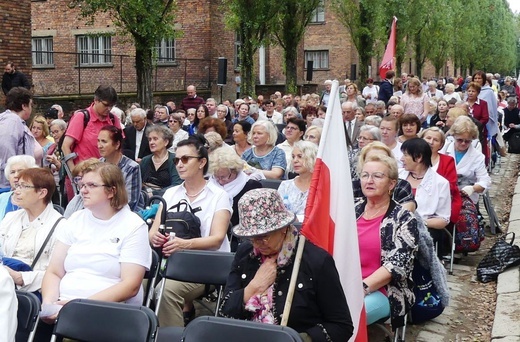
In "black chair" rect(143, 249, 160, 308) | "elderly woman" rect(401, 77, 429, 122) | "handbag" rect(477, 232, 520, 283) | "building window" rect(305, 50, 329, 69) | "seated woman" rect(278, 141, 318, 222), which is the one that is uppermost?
"building window" rect(305, 50, 329, 69)

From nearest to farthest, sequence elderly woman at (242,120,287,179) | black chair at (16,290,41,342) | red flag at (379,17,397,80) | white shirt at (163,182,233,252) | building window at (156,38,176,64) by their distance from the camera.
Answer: black chair at (16,290,41,342) < white shirt at (163,182,233,252) < elderly woman at (242,120,287,179) < red flag at (379,17,397,80) < building window at (156,38,176,64)

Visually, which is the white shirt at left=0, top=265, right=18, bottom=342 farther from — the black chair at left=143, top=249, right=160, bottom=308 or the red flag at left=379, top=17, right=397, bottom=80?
the red flag at left=379, top=17, right=397, bottom=80

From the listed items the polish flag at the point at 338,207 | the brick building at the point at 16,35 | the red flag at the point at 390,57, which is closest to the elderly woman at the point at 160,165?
the polish flag at the point at 338,207

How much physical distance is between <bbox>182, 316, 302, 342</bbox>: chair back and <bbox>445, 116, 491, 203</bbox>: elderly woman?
5.81 meters

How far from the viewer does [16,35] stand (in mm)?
16203

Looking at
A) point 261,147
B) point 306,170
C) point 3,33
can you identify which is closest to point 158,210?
point 306,170

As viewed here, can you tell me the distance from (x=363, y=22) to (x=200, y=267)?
28933 millimetres

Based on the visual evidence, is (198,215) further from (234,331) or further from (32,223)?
(234,331)

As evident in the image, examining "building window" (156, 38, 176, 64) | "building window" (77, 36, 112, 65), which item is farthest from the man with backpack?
"building window" (77, 36, 112, 65)

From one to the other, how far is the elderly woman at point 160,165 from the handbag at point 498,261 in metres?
3.58

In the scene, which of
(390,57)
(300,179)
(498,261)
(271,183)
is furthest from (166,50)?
(300,179)

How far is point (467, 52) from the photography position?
210 ft

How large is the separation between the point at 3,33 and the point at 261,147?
30.1ft

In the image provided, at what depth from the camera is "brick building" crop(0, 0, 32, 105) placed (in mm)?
Result: 15875
